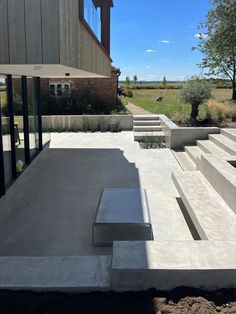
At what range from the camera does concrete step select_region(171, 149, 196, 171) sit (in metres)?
9.19

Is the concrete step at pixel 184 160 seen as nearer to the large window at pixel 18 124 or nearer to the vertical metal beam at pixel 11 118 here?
the large window at pixel 18 124

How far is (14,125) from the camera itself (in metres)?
7.33

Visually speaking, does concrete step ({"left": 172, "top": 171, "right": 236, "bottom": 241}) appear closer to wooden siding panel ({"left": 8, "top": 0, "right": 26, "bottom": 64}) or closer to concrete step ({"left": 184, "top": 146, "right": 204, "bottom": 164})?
concrete step ({"left": 184, "top": 146, "right": 204, "bottom": 164})

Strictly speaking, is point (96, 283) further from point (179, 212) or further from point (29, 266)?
point (179, 212)

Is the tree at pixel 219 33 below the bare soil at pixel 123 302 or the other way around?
the other way around

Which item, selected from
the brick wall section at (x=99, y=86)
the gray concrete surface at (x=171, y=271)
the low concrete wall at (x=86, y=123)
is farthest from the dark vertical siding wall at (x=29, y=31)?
the brick wall section at (x=99, y=86)

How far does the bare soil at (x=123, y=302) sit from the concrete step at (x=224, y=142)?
6148 mm

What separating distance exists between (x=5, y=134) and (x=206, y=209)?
3690 millimetres

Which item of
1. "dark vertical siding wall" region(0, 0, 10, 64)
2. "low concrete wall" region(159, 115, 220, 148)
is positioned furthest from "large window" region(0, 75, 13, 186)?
"low concrete wall" region(159, 115, 220, 148)

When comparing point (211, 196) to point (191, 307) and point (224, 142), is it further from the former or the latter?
point (224, 142)

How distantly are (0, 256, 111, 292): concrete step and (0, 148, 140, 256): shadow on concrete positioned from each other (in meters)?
1.25

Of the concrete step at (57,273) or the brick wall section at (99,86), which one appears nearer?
the concrete step at (57,273)

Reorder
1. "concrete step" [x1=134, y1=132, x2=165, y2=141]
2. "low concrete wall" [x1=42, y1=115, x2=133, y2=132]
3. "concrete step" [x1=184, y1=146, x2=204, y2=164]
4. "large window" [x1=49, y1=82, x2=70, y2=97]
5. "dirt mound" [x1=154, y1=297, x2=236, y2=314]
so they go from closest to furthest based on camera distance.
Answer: "dirt mound" [x1=154, y1=297, x2=236, y2=314]
"concrete step" [x1=184, y1=146, x2=204, y2=164]
"concrete step" [x1=134, y1=132, x2=165, y2=141]
"low concrete wall" [x1=42, y1=115, x2=133, y2=132]
"large window" [x1=49, y1=82, x2=70, y2=97]

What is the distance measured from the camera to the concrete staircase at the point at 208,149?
30.6 feet
